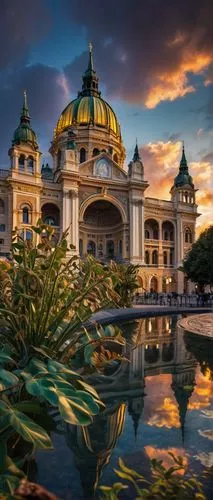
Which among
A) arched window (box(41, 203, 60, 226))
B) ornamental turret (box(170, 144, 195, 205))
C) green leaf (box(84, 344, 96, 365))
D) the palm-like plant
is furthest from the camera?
ornamental turret (box(170, 144, 195, 205))

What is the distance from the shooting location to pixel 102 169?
150 feet

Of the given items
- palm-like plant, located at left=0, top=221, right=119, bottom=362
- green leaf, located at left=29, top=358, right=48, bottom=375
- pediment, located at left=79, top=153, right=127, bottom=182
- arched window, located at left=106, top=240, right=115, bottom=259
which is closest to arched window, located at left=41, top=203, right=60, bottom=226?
pediment, located at left=79, top=153, right=127, bottom=182

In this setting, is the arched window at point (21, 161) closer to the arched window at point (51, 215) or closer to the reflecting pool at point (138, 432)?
the arched window at point (51, 215)

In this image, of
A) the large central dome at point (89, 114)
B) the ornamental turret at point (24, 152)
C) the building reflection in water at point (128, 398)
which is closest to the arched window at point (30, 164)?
the ornamental turret at point (24, 152)

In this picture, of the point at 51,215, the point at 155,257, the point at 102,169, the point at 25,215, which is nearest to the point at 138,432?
the point at 25,215

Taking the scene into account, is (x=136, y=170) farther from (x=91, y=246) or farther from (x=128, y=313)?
(x=128, y=313)

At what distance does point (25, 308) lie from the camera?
430 cm

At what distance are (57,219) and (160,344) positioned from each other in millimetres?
36346

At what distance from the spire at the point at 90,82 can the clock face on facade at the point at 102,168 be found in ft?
65.0

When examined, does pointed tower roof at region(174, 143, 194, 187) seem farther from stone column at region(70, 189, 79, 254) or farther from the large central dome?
stone column at region(70, 189, 79, 254)

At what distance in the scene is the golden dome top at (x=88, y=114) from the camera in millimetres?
52688

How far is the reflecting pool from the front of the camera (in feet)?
10.2

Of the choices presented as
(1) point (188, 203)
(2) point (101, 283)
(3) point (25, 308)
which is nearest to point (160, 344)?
(2) point (101, 283)

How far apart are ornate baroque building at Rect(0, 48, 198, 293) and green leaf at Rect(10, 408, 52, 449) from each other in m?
35.2
